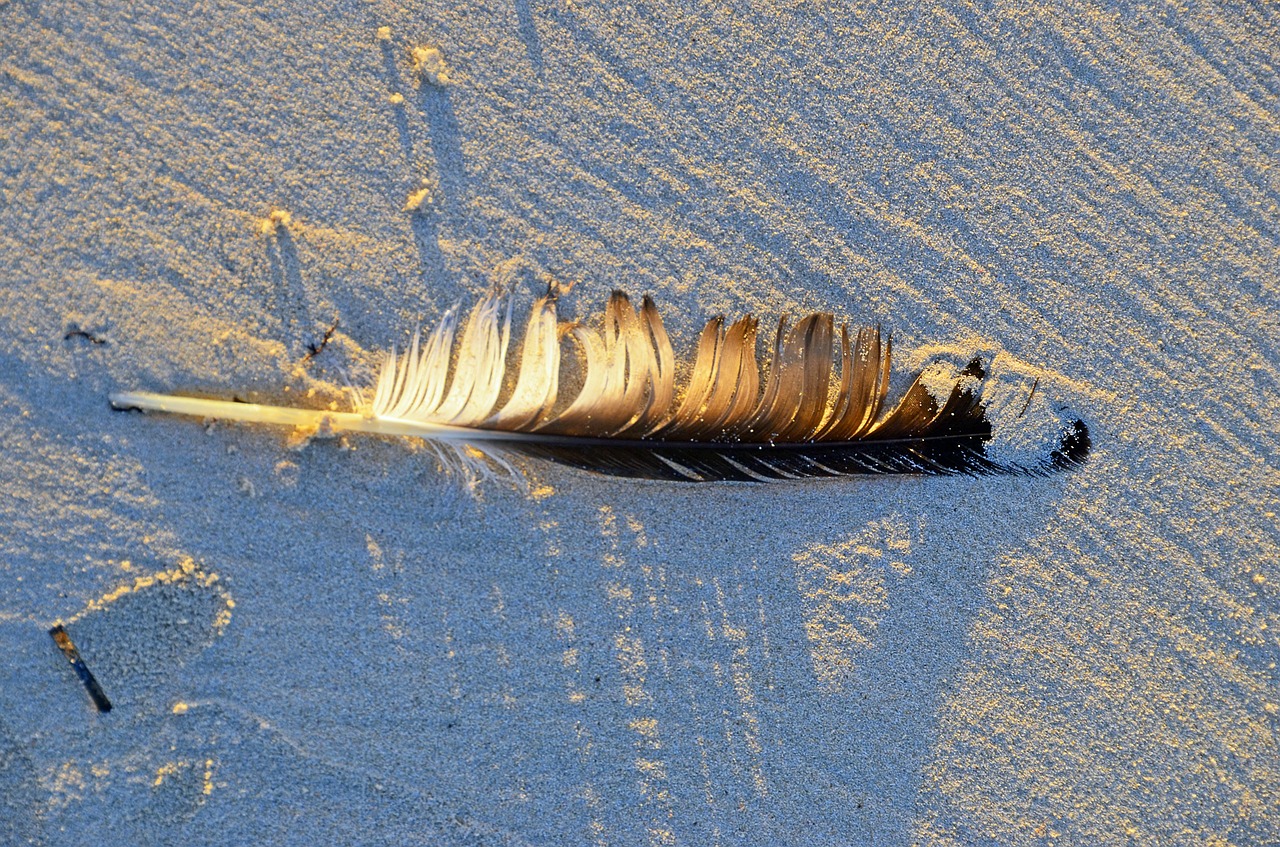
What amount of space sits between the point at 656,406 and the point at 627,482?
0.83 feet

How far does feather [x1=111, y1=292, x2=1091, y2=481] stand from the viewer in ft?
6.96

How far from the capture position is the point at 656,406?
2.16m

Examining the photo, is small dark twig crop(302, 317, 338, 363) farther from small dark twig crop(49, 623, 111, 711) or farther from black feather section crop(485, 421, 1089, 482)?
small dark twig crop(49, 623, 111, 711)

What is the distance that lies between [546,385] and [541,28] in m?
1.04

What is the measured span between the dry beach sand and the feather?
9cm

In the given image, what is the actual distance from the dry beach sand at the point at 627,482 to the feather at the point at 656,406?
95 mm

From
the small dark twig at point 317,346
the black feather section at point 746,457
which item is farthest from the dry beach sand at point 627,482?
the black feather section at point 746,457

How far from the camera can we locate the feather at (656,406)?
212 centimetres

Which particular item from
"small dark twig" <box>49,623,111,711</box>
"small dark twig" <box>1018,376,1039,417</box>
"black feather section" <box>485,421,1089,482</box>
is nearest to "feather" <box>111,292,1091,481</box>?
"black feather section" <box>485,421,1089,482</box>

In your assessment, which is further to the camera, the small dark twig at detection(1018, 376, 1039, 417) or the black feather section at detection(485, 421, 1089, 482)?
the small dark twig at detection(1018, 376, 1039, 417)

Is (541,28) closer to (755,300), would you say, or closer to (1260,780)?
(755,300)

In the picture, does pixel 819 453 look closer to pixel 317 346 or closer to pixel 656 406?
pixel 656 406


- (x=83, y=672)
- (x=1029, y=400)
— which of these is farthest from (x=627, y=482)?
(x=83, y=672)

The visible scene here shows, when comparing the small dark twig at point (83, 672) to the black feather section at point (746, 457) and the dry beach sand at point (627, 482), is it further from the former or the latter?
the black feather section at point (746, 457)
